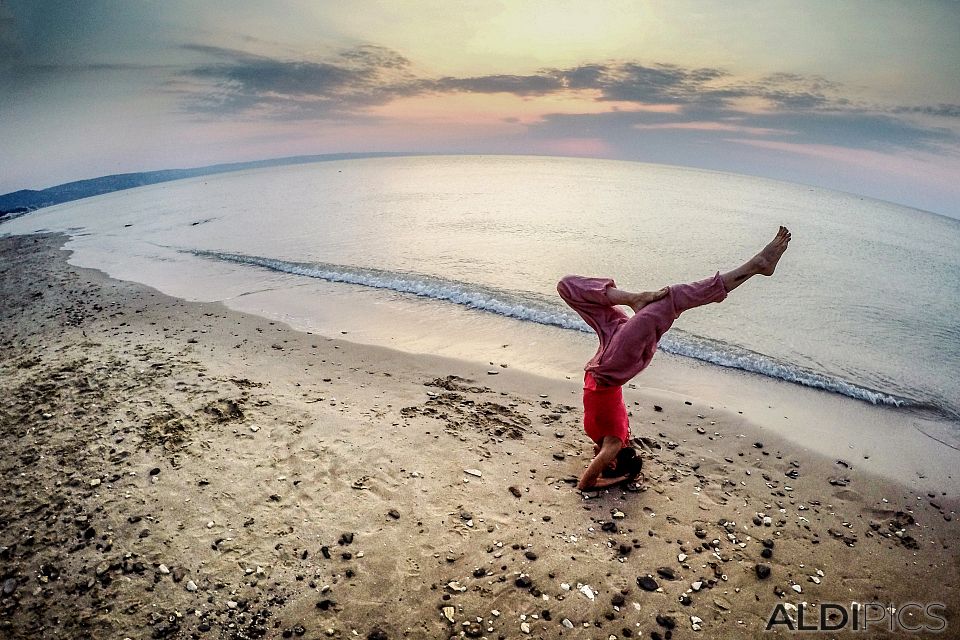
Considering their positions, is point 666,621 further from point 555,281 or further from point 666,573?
point 555,281

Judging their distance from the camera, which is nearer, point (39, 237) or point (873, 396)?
point (873, 396)

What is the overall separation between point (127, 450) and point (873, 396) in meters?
11.4

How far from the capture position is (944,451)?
6695 mm

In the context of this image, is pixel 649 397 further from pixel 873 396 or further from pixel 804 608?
pixel 873 396

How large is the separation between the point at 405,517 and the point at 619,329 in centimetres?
281

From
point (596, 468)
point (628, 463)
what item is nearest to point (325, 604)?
point (596, 468)

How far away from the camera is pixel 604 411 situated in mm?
4918

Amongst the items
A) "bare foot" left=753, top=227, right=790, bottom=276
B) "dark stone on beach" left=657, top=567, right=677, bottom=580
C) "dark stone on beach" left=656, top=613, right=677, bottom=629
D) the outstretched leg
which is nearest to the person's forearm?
the outstretched leg

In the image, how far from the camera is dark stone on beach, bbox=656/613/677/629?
12.0 feet

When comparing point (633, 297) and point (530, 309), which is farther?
point (530, 309)

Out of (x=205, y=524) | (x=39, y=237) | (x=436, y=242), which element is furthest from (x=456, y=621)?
(x=39, y=237)

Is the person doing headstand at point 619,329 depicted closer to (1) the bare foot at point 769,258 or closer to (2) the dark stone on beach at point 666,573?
(1) the bare foot at point 769,258

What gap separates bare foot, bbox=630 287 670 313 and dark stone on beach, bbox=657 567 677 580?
7.62 feet

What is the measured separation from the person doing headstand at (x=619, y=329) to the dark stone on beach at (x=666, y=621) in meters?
1.49
